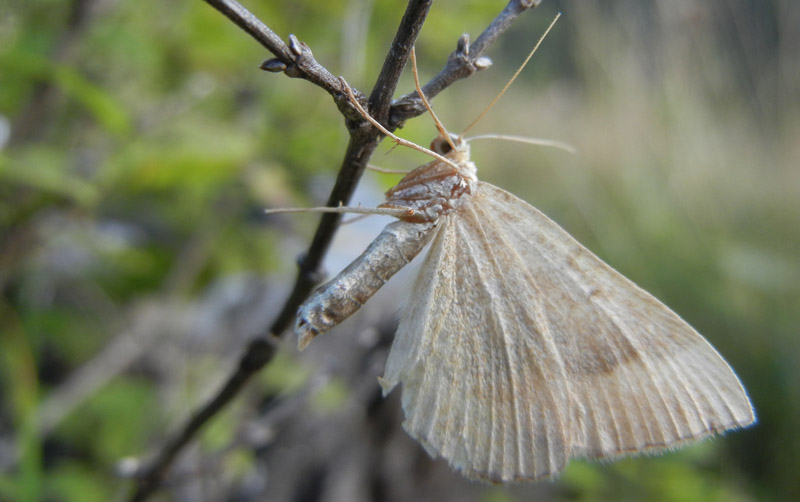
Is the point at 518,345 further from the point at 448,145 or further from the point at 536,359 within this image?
the point at 448,145

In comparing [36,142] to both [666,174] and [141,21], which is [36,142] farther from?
[666,174]

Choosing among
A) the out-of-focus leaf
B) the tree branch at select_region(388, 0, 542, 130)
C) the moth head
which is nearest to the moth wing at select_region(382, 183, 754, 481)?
the moth head

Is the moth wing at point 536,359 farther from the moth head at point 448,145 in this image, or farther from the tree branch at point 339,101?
the tree branch at point 339,101

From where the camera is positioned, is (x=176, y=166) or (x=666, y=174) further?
(x=666, y=174)

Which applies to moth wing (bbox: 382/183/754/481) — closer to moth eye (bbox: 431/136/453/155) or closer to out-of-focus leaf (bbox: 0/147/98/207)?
moth eye (bbox: 431/136/453/155)

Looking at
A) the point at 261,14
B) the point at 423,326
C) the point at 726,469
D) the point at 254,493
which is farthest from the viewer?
the point at 726,469

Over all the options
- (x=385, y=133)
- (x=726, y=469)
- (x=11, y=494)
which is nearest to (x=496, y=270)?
(x=385, y=133)

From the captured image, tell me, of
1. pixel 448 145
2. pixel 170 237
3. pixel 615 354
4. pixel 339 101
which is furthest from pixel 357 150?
pixel 170 237
